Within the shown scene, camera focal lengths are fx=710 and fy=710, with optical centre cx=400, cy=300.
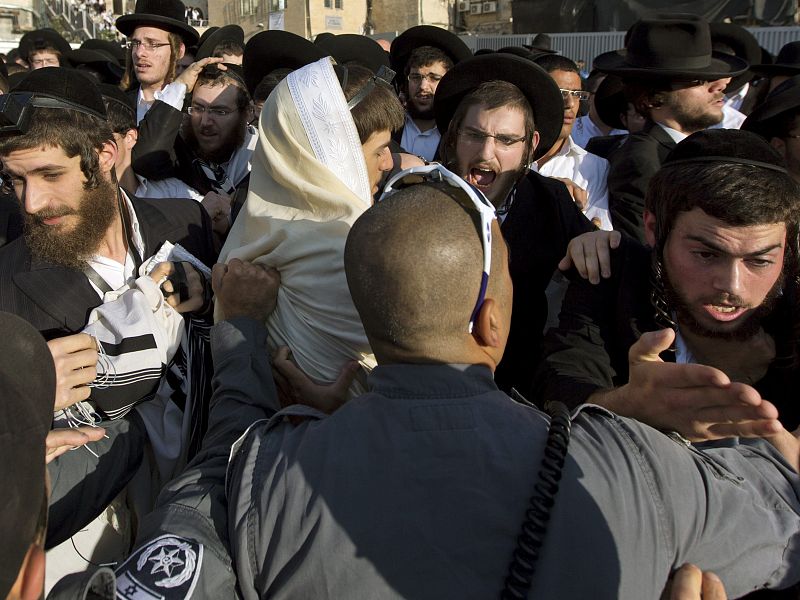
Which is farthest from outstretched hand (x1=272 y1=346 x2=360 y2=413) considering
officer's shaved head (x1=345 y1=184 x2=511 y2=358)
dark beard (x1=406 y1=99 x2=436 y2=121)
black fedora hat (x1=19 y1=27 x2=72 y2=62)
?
black fedora hat (x1=19 y1=27 x2=72 y2=62)

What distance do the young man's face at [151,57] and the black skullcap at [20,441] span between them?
5.31 m

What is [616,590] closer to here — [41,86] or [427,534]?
[427,534]

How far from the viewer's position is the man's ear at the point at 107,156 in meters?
3.09

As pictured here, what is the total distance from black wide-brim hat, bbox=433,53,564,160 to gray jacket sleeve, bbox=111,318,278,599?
7.43ft

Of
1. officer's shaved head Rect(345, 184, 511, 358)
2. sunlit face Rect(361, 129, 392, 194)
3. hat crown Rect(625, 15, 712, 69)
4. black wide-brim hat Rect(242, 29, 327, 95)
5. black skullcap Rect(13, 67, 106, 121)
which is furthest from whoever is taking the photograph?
black wide-brim hat Rect(242, 29, 327, 95)

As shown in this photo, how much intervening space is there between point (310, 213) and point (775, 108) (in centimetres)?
267

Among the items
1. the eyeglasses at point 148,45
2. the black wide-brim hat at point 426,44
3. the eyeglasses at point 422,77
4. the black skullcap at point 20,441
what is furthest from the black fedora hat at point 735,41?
the black skullcap at point 20,441

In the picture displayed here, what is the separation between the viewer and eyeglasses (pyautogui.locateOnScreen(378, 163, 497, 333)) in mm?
1674

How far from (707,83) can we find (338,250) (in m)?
2.98

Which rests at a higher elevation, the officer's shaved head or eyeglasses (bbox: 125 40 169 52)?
eyeglasses (bbox: 125 40 169 52)

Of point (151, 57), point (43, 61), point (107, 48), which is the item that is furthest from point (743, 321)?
point (107, 48)

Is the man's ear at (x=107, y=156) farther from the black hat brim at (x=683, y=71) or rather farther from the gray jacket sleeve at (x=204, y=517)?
the black hat brim at (x=683, y=71)

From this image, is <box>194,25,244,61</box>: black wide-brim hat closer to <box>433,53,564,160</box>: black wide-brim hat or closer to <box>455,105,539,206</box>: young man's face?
<box>433,53,564,160</box>: black wide-brim hat

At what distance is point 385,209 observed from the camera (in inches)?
68.5
